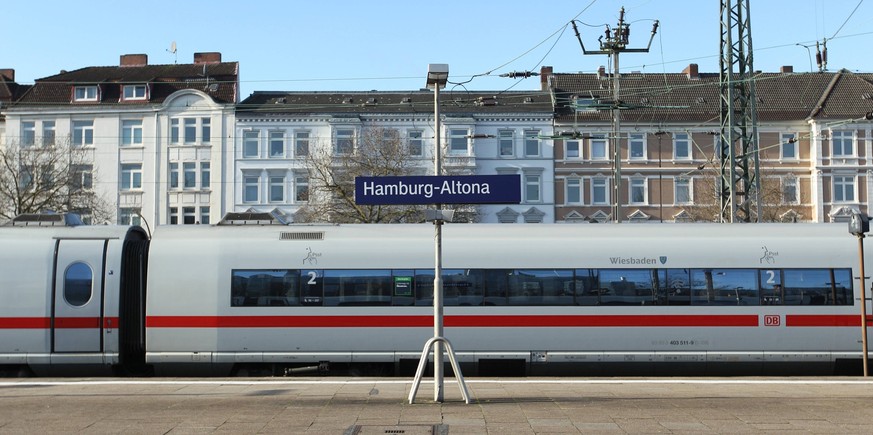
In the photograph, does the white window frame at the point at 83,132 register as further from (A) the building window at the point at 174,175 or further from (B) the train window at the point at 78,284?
(B) the train window at the point at 78,284

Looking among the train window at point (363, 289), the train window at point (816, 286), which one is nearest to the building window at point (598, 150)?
the train window at point (816, 286)

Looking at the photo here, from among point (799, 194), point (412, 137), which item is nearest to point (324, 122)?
point (412, 137)

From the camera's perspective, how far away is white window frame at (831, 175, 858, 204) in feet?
170

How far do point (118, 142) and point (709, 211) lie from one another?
3253 centimetres

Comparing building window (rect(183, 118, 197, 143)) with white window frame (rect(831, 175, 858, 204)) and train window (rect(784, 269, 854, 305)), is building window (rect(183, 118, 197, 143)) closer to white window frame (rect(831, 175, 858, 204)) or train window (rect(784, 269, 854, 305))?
white window frame (rect(831, 175, 858, 204))

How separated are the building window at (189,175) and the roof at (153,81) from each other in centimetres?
395

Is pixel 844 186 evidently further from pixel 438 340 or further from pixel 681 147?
pixel 438 340

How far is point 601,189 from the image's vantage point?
2085 inches

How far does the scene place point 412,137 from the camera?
5062cm

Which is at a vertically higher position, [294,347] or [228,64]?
[228,64]

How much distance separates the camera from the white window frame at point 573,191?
2078 inches

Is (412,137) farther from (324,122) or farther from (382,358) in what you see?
(382,358)

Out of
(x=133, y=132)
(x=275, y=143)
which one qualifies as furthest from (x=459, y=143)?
(x=133, y=132)

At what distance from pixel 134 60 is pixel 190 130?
7.82 meters
